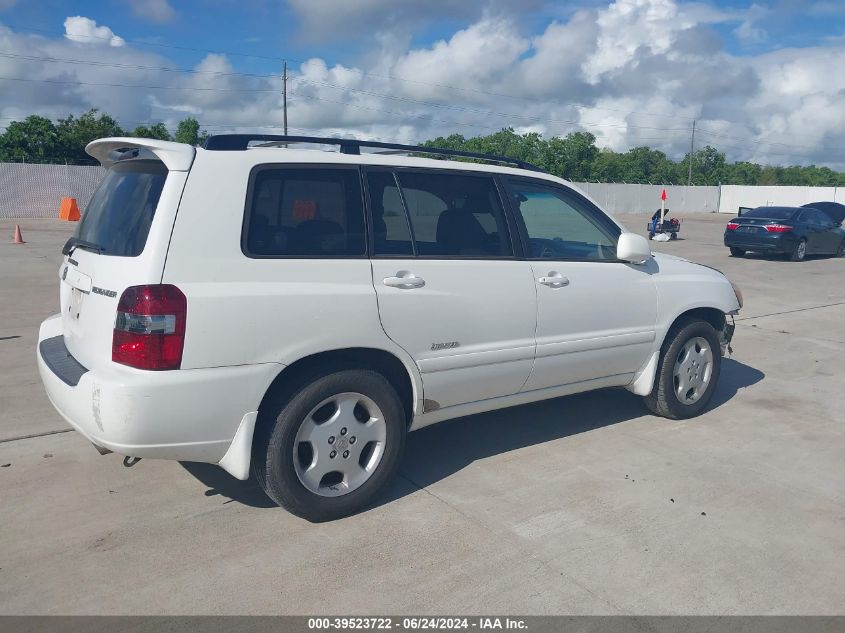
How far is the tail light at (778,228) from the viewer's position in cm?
1817

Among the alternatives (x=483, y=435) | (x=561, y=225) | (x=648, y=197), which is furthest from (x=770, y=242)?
(x=648, y=197)

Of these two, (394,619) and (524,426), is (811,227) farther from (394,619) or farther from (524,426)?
(394,619)

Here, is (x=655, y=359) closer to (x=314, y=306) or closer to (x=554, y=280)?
(x=554, y=280)

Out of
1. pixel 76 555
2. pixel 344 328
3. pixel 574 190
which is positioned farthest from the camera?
pixel 574 190

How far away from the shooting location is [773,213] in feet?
62.6

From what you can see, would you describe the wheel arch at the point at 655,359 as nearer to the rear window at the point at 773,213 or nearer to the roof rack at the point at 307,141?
the roof rack at the point at 307,141

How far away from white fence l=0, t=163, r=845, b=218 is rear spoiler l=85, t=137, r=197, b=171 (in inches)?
542

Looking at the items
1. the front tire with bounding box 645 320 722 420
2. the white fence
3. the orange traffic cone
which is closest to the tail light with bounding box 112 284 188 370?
the front tire with bounding box 645 320 722 420

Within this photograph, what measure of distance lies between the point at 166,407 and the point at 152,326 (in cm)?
36

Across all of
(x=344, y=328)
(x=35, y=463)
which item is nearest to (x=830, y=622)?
(x=344, y=328)

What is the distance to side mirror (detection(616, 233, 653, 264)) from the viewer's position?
486 centimetres

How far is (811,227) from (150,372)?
19338mm

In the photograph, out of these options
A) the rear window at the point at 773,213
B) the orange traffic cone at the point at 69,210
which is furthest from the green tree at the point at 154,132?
the rear window at the point at 773,213

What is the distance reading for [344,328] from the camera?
3.70 m
